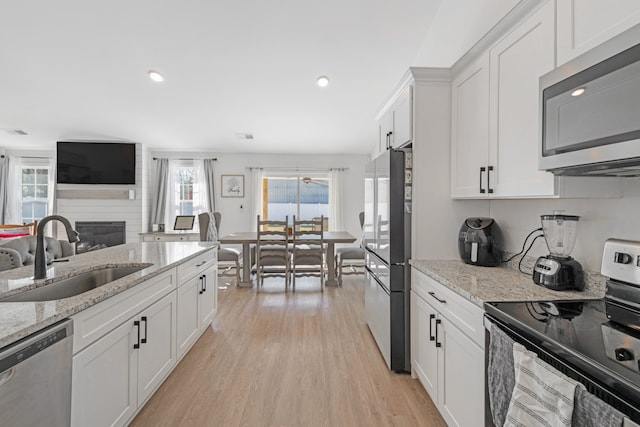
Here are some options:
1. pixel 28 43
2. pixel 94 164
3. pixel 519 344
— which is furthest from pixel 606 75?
pixel 94 164

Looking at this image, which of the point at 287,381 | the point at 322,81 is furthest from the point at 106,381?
the point at 322,81

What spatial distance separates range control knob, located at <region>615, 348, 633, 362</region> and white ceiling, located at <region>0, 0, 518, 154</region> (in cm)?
202

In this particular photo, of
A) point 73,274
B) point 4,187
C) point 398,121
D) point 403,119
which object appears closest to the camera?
point 73,274

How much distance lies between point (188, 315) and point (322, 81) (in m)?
3.10

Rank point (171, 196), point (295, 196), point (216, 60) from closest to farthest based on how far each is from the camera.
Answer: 1. point (216, 60)
2. point (171, 196)
3. point (295, 196)

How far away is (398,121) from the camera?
243cm

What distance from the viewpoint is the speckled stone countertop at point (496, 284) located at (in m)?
1.32

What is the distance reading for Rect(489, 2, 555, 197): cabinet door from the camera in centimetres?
131

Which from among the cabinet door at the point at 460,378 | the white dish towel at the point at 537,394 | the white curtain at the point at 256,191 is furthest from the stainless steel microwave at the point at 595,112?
the white curtain at the point at 256,191

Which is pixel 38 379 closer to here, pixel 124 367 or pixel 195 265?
pixel 124 367

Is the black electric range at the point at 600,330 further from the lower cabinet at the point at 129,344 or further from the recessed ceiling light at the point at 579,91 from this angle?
the lower cabinet at the point at 129,344

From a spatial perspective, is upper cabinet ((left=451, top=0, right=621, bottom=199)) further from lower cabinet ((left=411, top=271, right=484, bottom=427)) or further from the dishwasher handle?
the dishwasher handle

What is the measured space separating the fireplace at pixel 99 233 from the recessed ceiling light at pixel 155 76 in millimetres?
3037

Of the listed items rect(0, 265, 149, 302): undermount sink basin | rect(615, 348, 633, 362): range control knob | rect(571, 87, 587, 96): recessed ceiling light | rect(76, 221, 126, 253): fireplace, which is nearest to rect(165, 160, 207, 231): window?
rect(76, 221, 126, 253): fireplace
